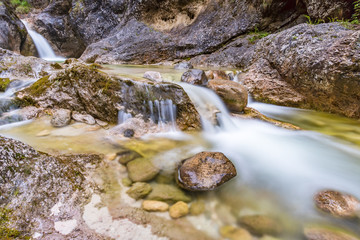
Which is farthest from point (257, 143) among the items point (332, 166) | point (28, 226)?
point (28, 226)

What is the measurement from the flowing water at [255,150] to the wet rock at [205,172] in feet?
0.32

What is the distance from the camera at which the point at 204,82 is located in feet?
17.4

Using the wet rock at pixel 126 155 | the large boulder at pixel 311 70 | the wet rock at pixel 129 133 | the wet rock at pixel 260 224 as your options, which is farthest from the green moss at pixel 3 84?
the large boulder at pixel 311 70

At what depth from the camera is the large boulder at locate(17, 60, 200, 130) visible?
3.40 metres

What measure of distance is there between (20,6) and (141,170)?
24.4 metres

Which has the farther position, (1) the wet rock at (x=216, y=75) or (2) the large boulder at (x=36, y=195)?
(1) the wet rock at (x=216, y=75)

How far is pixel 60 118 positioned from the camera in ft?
11.1

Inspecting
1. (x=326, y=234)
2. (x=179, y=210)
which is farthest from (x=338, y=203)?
(x=179, y=210)

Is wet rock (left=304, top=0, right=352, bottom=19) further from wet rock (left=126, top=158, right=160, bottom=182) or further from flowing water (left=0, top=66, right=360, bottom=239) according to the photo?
wet rock (left=126, top=158, right=160, bottom=182)

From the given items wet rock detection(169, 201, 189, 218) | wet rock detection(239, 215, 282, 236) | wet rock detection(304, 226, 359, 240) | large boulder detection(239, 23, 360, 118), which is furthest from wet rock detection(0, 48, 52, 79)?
wet rock detection(304, 226, 359, 240)

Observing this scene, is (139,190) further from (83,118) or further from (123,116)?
(83,118)

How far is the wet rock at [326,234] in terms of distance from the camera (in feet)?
4.83

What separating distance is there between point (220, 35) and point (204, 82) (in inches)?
236

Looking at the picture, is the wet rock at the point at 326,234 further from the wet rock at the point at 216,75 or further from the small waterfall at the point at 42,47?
the small waterfall at the point at 42,47
